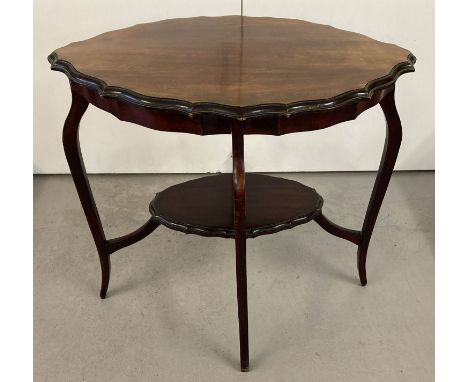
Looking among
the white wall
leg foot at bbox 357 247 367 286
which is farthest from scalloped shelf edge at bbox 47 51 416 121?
the white wall

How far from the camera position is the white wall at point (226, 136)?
321cm

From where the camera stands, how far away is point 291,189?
8.21 ft

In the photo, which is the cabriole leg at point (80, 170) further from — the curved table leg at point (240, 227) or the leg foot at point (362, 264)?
the leg foot at point (362, 264)

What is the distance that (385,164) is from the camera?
2.28 meters

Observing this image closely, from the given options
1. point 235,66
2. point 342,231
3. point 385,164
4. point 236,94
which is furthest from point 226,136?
point 236,94

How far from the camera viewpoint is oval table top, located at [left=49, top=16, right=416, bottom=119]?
1.73 meters

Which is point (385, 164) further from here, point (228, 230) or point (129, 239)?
point (129, 239)

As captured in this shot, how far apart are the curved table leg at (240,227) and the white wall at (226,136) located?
4.86ft

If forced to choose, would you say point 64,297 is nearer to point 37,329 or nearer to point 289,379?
point 37,329

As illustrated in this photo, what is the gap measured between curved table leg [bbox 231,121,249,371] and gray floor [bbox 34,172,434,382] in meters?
0.12

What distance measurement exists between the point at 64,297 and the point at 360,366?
109 cm

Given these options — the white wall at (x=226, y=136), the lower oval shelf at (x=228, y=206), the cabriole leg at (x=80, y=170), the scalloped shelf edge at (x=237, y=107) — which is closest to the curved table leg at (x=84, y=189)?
the cabriole leg at (x=80, y=170)

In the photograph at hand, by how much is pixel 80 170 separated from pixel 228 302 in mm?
709

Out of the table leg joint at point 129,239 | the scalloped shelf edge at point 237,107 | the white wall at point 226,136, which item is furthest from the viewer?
the white wall at point 226,136
